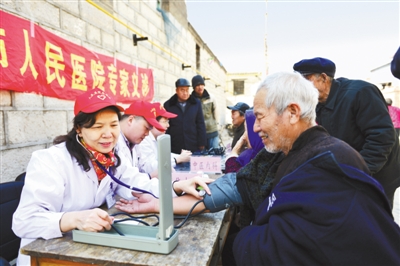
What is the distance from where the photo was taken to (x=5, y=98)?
2176mm

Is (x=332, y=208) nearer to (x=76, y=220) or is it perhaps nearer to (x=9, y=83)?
(x=76, y=220)

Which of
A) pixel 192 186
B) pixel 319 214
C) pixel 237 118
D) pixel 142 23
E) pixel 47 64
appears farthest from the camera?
pixel 142 23

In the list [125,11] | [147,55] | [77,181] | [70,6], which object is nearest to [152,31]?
[147,55]

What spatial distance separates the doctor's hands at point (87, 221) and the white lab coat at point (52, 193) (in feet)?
0.11

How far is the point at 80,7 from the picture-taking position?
312cm

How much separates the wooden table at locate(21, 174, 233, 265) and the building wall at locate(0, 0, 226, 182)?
1464 millimetres

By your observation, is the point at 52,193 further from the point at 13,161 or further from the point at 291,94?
the point at 13,161

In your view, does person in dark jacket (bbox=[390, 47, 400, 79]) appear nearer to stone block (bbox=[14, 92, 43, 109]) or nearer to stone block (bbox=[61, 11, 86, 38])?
stone block (bbox=[14, 92, 43, 109])

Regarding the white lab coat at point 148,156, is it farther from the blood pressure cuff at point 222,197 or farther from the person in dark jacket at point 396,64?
the person in dark jacket at point 396,64

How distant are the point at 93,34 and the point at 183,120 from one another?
68.5 inches

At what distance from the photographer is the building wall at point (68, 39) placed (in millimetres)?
2240

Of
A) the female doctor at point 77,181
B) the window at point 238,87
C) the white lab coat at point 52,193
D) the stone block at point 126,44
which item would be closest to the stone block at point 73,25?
the stone block at point 126,44

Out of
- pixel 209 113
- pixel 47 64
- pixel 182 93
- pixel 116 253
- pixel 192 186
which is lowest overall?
pixel 116 253

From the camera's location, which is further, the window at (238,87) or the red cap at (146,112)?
the window at (238,87)
